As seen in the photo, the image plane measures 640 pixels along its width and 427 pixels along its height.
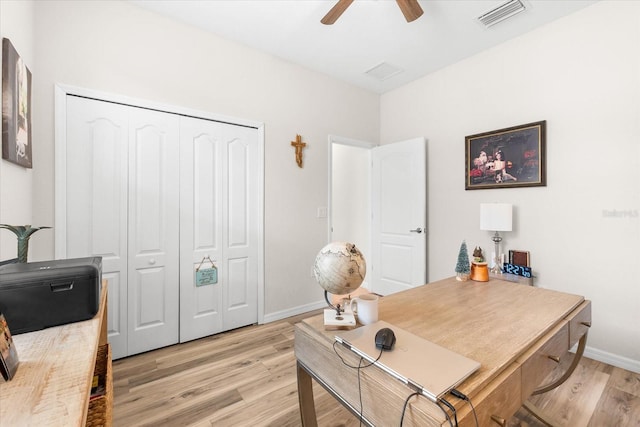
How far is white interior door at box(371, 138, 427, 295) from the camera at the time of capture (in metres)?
3.32

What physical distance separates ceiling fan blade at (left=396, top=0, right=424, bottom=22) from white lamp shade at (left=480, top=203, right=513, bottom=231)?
175cm

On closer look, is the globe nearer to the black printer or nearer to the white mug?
the white mug

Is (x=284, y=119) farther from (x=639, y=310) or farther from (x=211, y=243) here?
(x=639, y=310)

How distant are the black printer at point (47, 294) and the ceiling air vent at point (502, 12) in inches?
128

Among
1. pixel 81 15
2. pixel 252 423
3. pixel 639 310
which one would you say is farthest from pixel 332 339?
pixel 81 15

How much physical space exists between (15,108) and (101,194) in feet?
2.56

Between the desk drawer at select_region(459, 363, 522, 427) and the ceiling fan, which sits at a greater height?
the ceiling fan

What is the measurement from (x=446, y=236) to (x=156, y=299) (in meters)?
3.03

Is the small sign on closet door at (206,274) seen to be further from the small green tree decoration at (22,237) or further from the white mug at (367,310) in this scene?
the white mug at (367,310)

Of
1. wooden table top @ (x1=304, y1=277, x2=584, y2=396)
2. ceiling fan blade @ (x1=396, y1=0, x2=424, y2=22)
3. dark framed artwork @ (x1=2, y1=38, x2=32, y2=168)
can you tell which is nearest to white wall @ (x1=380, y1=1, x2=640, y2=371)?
wooden table top @ (x1=304, y1=277, x2=584, y2=396)

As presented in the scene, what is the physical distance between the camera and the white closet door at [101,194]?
2045 mm

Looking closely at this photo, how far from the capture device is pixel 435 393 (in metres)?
0.68

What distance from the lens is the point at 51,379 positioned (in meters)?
0.69

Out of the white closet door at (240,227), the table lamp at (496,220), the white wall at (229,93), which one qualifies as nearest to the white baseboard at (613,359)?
the table lamp at (496,220)
